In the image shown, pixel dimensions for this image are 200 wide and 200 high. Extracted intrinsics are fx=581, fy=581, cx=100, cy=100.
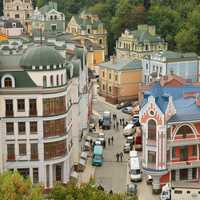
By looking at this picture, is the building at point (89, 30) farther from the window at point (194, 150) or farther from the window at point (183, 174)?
the window at point (183, 174)

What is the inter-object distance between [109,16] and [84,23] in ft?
61.9

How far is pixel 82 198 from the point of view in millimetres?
28500

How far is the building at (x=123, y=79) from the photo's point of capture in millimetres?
73375

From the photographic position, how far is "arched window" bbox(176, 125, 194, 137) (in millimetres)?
45134

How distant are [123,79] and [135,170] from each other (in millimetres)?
27818

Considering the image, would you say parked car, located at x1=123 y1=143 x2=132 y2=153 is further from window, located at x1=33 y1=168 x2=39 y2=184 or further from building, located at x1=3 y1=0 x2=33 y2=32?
building, located at x1=3 y1=0 x2=33 y2=32

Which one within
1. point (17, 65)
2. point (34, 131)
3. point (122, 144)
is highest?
point (17, 65)

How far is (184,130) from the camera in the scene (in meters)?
45.3

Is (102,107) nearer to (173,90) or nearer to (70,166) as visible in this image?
(173,90)

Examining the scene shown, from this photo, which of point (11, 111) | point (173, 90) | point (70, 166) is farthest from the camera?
point (173, 90)

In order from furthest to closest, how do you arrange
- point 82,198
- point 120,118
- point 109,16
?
point 109,16 → point 120,118 → point 82,198

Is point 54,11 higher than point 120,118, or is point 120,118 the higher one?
point 54,11

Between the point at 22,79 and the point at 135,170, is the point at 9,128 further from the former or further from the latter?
the point at 135,170

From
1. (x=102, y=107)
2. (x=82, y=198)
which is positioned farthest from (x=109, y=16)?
(x=82, y=198)
